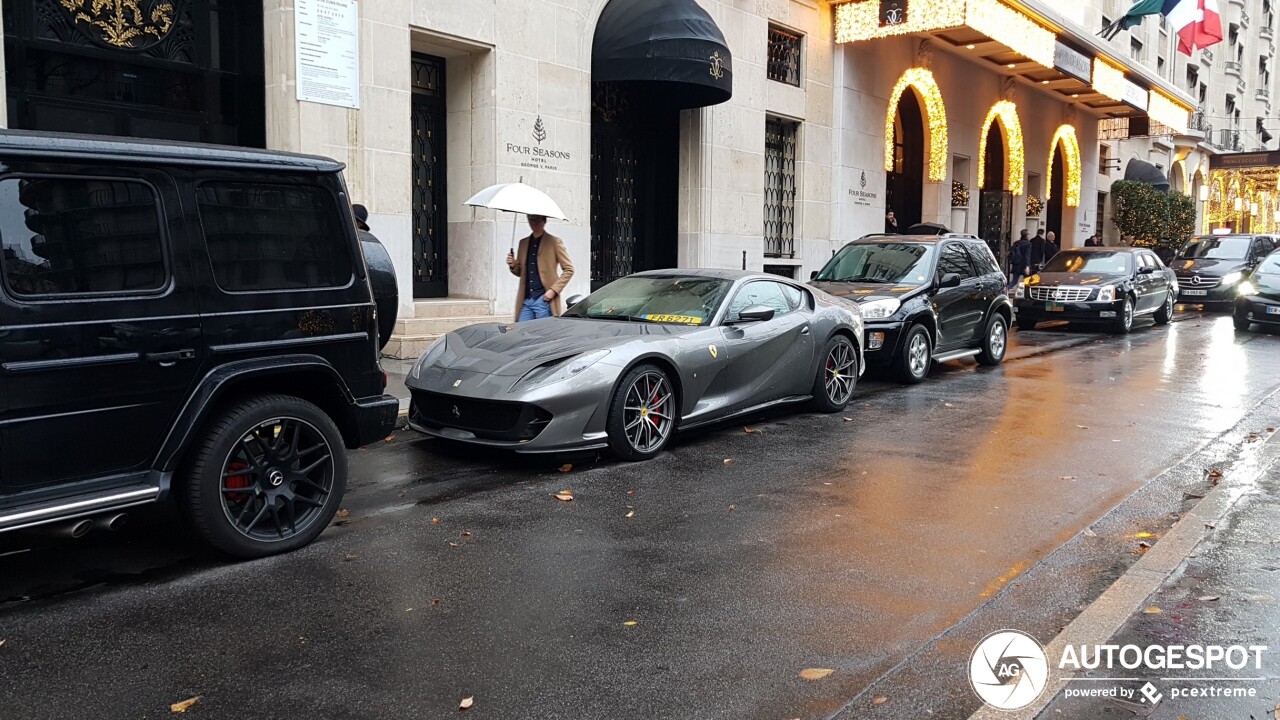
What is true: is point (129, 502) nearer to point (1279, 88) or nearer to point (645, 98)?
point (645, 98)

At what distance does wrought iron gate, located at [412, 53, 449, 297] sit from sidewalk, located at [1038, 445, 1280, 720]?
34.9ft

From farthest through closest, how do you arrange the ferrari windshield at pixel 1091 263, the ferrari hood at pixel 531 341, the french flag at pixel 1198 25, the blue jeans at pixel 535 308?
the french flag at pixel 1198 25 → the ferrari windshield at pixel 1091 263 → the blue jeans at pixel 535 308 → the ferrari hood at pixel 531 341

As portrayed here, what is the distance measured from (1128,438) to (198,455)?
23.2ft

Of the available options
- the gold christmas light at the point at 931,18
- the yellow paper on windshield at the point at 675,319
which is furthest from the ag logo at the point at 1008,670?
the gold christmas light at the point at 931,18

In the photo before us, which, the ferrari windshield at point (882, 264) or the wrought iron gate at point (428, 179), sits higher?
the wrought iron gate at point (428, 179)

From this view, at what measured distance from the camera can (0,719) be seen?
3172mm

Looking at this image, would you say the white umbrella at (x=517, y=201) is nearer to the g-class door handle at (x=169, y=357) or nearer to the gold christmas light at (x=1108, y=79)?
the g-class door handle at (x=169, y=357)

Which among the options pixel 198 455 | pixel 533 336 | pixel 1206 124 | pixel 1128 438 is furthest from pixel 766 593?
pixel 1206 124

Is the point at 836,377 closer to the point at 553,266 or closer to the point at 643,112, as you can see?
the point at 553,266

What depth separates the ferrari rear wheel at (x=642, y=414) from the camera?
22.7ft

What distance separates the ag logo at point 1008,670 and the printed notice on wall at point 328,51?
10059 millimetres

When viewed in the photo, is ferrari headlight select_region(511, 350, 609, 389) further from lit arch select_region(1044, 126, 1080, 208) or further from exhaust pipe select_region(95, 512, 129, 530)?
lit arch select_region(1044, 126, 1080, 208)

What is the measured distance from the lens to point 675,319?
802cm

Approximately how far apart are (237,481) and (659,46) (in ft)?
37.1
